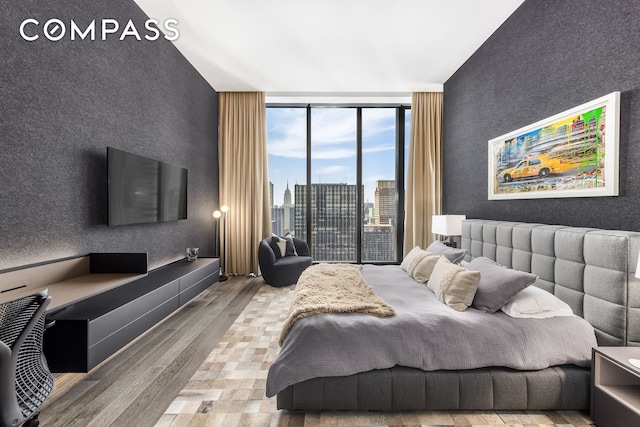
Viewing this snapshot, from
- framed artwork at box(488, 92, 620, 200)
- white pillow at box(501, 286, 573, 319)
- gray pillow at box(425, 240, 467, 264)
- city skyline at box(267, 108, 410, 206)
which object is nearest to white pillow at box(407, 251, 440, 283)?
gray pillow at box(425, 240, 467, 264)

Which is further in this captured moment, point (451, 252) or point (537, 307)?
point (451, 252)

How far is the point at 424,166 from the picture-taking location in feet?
15.9

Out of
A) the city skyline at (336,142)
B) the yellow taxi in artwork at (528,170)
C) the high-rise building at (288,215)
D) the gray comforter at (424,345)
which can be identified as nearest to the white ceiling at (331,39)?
the city skyline at (336,142)

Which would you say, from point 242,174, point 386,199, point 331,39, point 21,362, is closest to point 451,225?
point 386,199

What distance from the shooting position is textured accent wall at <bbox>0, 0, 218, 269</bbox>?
5.88ft

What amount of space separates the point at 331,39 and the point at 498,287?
121 inches

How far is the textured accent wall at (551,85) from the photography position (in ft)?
5.96

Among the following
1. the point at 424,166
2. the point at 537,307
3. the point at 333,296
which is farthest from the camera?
the point at 424,166

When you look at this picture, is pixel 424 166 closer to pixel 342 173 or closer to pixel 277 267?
pixel 342 173

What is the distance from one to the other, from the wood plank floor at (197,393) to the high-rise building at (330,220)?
8.77 feet

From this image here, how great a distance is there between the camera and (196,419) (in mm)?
1659

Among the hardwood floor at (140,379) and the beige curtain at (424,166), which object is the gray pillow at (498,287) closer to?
the hardwood floor at (140,379)

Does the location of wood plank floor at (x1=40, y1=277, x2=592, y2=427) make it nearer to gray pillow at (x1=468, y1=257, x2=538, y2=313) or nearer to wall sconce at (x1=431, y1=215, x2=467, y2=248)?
gray pillow at (x1=468, y1=257, x2=538, y2=313)

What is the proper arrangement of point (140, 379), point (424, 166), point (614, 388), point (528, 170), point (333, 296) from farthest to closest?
point (424, 166) < point (528, 170) < point (333, 296) < point (140, 379) < point (614, 388)
